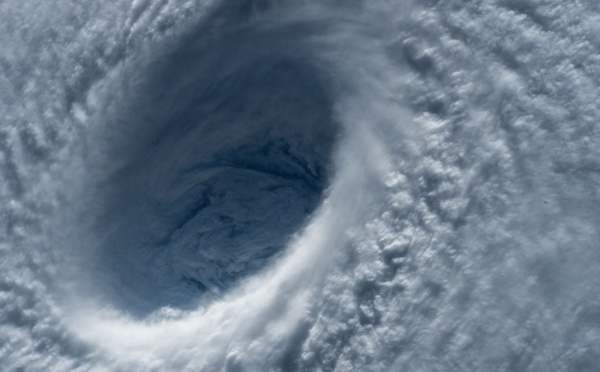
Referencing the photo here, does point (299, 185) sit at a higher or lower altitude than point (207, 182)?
lower

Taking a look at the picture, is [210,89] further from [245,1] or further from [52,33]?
[52,33]

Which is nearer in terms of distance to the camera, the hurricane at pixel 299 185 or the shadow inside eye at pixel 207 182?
the hurricane at pixel 299 185

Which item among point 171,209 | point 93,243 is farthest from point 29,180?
point 171,209

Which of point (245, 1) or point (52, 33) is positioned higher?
point (52, 33)

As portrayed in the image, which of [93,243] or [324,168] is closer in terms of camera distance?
[324,168]

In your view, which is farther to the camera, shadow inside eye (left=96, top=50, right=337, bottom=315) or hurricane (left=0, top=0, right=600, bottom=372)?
shadow inside eye (left=96, top=50, right=337, bottom=315)
